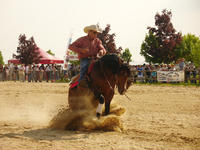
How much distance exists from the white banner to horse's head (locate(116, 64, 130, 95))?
14.6 meters

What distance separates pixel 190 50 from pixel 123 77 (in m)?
47.9

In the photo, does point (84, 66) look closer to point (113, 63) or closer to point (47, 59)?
point (113, 63)

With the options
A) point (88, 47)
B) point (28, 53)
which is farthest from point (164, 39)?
point (88, 47)

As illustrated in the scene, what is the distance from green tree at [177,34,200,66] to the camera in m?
35.6

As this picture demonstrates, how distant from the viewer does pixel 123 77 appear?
6336 mm

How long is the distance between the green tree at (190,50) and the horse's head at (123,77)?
76.4 feet

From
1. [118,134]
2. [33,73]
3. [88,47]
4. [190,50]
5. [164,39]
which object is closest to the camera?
[118,134]

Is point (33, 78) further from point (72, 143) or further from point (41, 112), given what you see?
point (72, 143)

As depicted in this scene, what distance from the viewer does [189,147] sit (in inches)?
180

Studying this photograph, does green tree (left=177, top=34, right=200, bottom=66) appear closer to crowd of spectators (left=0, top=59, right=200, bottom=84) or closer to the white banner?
crowd of spectators (left=0, top=59, right=200, bottom=84)

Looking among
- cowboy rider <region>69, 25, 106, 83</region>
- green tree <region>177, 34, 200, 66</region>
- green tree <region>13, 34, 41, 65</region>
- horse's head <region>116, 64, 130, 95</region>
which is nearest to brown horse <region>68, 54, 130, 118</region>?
horse's head <region>116, 64, 130, 95</region>

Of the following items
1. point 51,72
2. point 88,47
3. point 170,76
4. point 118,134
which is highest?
point 88,47

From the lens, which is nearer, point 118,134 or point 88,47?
point 118,134

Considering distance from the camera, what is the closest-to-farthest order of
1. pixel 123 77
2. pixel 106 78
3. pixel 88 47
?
pixel 106 78
pixel 123 77
pixel 88 47
